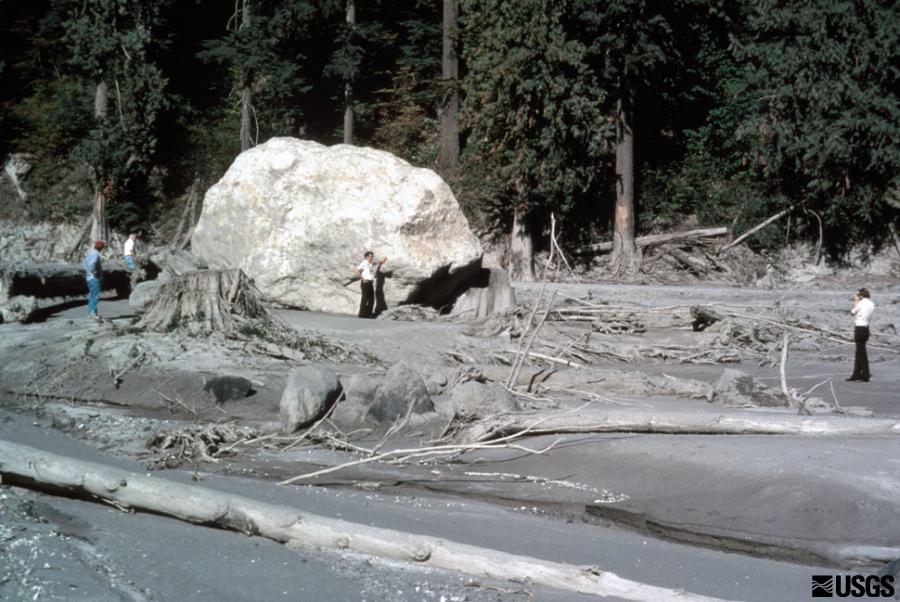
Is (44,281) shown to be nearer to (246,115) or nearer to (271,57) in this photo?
(246,115)

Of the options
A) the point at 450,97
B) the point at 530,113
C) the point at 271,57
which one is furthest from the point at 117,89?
the point at 530,113

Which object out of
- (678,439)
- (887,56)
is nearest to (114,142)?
(887,56)

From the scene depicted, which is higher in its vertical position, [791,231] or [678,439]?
[791,231]

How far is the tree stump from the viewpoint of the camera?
14.0m

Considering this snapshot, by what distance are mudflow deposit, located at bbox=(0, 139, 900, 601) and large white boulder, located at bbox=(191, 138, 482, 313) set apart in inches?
2.1

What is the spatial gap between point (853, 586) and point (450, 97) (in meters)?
22.8

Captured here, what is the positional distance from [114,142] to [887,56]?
Result: 20626 millimetres

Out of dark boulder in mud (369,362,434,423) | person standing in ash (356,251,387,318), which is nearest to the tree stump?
person standing in ash (356,251,387,318)

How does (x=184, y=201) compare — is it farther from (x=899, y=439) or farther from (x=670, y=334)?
(x=899, y=439)

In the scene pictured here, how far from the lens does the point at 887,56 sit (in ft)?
68.6

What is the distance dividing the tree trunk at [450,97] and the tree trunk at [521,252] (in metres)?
3.40

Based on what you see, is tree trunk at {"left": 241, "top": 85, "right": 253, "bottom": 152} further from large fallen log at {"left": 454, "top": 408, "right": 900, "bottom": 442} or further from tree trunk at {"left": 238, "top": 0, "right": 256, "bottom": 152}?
large fallen log at {"left": 454, "top": 408, "right": 900, "bottom": 442}

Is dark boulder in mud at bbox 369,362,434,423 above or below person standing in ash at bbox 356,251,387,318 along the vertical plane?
below

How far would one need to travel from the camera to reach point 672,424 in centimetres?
948
